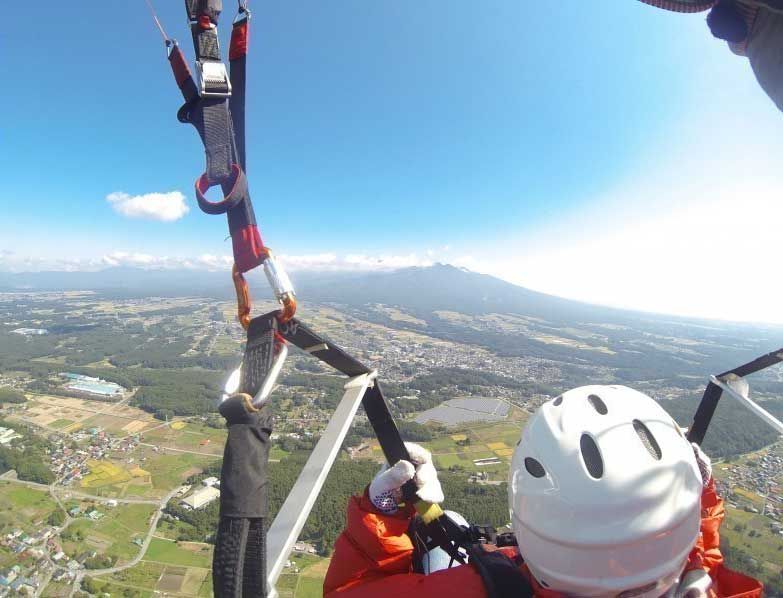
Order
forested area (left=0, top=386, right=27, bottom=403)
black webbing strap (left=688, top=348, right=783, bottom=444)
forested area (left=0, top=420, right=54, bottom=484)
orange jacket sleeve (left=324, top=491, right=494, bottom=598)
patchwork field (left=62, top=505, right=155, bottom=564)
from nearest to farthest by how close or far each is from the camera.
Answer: orange jacket sleeve (left=324, top=491, right=494, bottom=598), black webbing strap (left=688, top=348, right=783, bottom=444), patchwork field (left=62, top=505, right=155, bottom=564), forested area (left=0, top=420, right=54, bottom=484), forested area (left=0, top=386, right=27, bottom=403)

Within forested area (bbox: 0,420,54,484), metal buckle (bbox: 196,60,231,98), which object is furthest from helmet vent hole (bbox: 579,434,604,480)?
forested area (bbox: 0,420,54,484)

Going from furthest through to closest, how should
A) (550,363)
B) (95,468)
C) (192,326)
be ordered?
(192,326), (550,363), (95,468)

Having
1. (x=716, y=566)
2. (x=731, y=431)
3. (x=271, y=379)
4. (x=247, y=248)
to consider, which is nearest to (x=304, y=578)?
(x=716, y=566)

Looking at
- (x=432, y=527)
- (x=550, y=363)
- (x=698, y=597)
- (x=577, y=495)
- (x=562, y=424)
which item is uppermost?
(x=562, y=424)

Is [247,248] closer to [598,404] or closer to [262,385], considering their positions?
[262,385]

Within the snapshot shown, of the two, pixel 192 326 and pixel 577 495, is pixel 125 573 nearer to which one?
pixel 577 495

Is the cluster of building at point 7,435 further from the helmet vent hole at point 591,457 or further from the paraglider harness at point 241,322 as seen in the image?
the helmet vent hole at point 591,457

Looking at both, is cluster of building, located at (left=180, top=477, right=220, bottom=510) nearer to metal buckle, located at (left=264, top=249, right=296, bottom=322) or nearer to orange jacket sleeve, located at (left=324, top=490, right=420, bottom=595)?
orange jacket sleeve, located at (left=324, top=490, right=420, bottom=595)

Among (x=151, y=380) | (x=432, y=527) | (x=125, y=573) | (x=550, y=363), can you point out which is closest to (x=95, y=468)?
(x=125, y=573)
